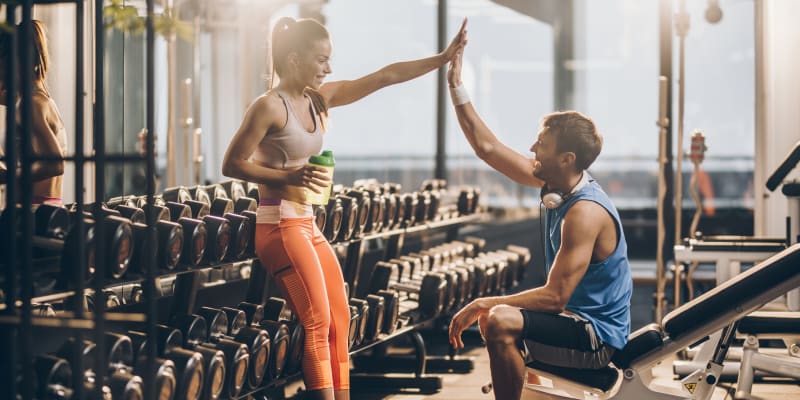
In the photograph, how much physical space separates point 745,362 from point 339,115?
408cm

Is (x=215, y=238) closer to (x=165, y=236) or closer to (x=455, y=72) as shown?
(x=165, y=236)

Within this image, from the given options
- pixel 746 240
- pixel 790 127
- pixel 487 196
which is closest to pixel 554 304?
pixel 746 240

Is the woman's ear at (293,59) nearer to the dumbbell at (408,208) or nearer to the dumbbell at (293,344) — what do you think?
the dumbbell at (293,344)

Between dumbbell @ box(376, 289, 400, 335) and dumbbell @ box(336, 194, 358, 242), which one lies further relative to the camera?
dumbbell @ box(376, 289, 400, 335)

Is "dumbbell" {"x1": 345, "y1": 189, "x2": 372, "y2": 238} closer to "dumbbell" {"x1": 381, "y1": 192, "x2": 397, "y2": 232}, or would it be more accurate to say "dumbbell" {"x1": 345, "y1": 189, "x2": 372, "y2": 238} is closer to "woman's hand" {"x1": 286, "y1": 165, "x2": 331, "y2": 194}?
"dumbbell" {"x1": 381, "y1": 192, "x2": 397, "y2": 232}

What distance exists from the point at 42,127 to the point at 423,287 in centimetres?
240

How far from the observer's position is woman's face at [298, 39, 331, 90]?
10.1ft

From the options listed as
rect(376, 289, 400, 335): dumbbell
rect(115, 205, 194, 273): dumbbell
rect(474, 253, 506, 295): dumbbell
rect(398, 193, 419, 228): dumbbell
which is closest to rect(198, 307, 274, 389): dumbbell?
rect(115, 205, 194, 273): dumbbell

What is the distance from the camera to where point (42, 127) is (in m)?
2.69

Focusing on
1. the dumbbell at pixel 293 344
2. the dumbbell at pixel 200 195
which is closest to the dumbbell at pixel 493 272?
the dumbbell at pixel 293 344

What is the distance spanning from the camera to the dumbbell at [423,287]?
4664mm

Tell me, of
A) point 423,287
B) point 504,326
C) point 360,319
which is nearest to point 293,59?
point 504,326

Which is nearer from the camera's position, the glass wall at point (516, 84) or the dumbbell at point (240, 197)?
the dumbbell at point (240, 197)

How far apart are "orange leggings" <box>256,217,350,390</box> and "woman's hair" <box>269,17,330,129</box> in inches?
19.5
